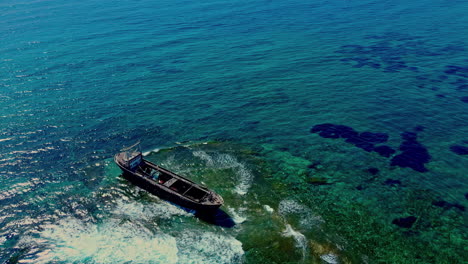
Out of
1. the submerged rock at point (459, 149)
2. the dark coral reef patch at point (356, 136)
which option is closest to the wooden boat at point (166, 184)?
the dark coral reef patch at point (356, 136)

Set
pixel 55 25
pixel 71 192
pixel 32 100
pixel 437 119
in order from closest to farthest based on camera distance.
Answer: pixel 71 192 < pixel 437 119 < pixel 32 100 < pixel 55 25

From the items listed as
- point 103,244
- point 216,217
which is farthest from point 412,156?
point 103,244

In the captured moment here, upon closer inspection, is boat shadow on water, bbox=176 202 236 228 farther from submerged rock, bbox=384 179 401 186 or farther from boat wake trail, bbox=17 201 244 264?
submerged rock, bbox=384 179 401 186

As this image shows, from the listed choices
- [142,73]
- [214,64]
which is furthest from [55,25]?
[214,64]

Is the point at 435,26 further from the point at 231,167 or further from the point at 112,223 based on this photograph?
the point at 112,223

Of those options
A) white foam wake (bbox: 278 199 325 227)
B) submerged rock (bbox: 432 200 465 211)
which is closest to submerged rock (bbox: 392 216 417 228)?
submerged rock (bbox: 432 200 465 211)

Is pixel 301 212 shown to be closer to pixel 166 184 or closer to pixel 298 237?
pixel 298 237

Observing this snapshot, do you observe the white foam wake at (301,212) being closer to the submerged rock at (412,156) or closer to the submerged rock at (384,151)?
the submerged rock at (412,156)
